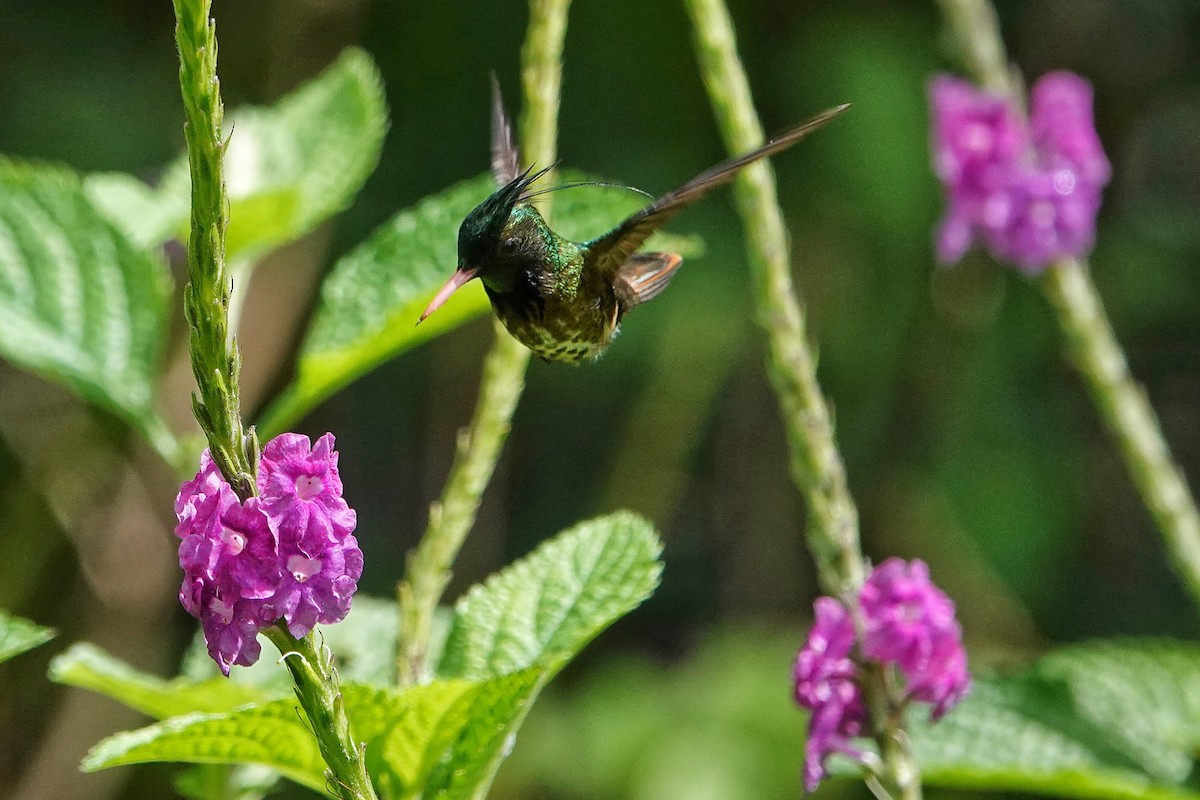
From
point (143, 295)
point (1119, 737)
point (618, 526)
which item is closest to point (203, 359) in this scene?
point (618, 526)

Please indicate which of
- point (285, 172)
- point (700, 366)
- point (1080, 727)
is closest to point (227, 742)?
point (285, 172)

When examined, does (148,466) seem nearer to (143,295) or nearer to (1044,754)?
(143,295)

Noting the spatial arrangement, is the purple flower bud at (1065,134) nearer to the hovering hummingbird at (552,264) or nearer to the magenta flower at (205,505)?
the hovering hummingbird at (552,264)

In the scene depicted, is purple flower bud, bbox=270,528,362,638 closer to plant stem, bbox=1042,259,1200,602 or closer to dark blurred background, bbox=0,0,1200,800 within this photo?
plant stem, bbox=1042,259,1200,602

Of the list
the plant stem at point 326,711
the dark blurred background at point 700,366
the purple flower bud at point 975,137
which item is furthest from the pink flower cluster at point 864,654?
the dark blurred background at point 700,366

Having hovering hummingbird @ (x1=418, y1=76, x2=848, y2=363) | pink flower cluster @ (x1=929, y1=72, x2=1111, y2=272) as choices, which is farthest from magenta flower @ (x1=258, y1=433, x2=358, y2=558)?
pink flower cluster @ (x1=929, y1=72, x2=1111, y2=272)
